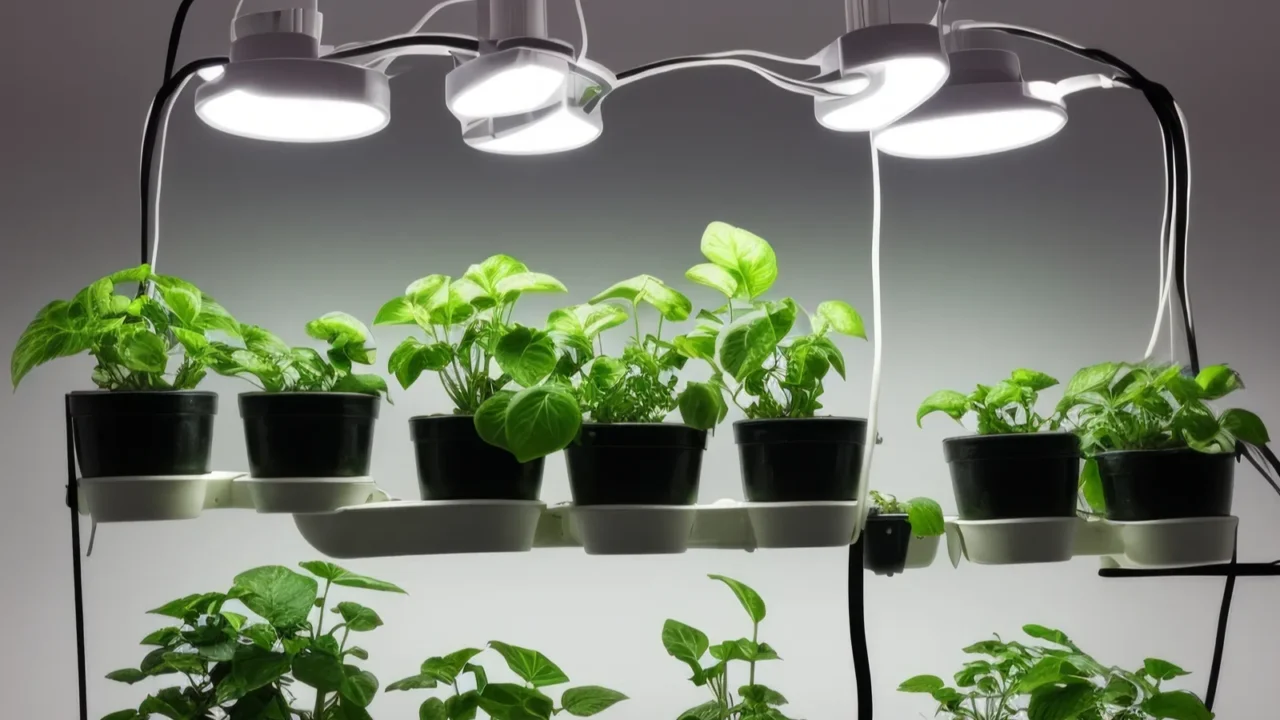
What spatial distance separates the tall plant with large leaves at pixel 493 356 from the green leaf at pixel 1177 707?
0.71m

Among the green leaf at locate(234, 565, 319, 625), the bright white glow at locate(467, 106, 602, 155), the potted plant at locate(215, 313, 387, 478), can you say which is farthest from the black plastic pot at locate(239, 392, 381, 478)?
the bright white glow at locate(467, 106, 602, 155)

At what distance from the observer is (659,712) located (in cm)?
148

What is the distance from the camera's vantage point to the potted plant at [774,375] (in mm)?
1062

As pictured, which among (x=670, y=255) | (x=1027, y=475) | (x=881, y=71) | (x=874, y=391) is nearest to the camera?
(x=881, y=71)

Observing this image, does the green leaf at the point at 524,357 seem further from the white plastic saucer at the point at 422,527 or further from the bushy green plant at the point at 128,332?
the bushy green plant at the point at 128,332

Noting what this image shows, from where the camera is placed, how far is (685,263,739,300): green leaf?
114cm

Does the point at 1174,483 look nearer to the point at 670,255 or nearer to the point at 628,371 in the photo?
the point at 628,371

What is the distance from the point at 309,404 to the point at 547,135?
0.40 metres

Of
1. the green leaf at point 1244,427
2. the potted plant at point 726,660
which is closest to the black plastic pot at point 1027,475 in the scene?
the green leaf at point 1244,427

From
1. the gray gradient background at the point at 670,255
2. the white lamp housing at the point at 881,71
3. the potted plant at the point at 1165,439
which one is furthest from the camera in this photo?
the gray gradient background at the point at 670,255

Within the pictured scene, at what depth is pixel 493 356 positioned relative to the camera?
110 cm

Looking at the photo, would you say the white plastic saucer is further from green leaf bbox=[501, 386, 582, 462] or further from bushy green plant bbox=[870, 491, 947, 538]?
bushy green plant bbox=[870, 491, 947, 538]

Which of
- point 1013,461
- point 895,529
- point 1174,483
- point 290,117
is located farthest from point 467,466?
point 1174,483

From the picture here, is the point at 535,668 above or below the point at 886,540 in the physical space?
below
